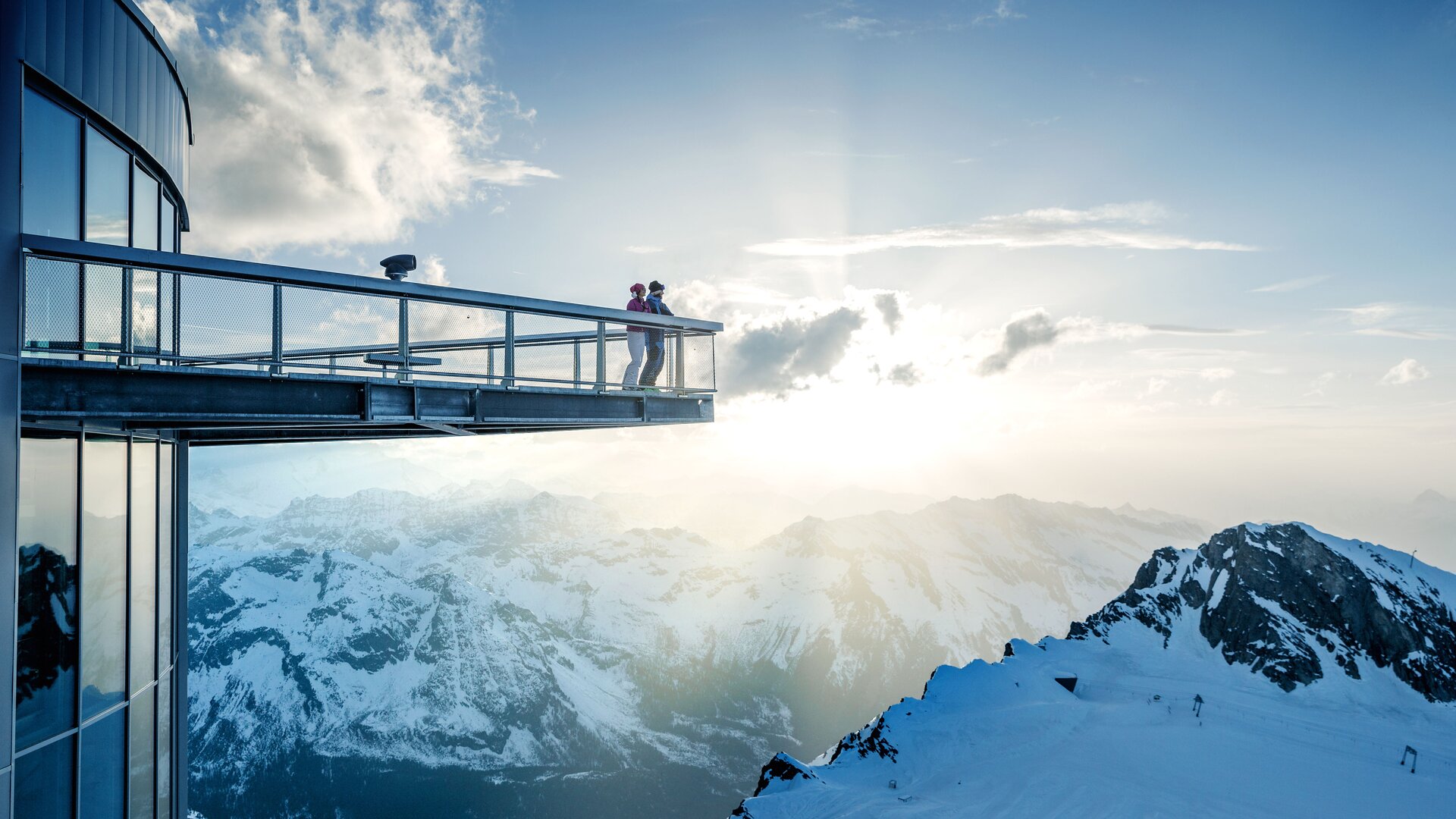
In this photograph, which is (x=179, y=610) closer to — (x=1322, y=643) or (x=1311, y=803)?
(x=1311, y=803)

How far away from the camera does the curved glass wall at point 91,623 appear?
26.8ft

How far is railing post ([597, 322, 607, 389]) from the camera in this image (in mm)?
12570

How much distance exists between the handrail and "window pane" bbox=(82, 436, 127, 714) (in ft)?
9.55

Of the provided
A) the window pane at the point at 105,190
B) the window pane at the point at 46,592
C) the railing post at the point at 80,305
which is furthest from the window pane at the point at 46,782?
the window pane at the point at 105,190

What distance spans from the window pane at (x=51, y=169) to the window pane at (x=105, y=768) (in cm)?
652

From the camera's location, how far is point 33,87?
329 inches

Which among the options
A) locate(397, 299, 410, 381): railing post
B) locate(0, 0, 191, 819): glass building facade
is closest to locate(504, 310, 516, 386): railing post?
locate(397, 299, 410, 381): railing post

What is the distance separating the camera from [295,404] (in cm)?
892

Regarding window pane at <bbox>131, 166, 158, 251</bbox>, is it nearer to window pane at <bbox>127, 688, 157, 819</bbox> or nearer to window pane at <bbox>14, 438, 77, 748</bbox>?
window pane at <bbox>14, 438, 77, 748</bbox>

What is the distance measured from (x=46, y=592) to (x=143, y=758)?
14.9 feet

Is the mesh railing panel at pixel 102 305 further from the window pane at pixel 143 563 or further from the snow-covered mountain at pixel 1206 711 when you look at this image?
the snow-covered mountain at pixel 1206 711

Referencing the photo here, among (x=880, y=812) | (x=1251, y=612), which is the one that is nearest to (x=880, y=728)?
(x=880, y=812)

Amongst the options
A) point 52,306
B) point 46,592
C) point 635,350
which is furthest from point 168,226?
point 635,350

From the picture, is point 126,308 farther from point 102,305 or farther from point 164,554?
point 164,554
